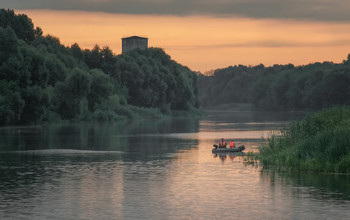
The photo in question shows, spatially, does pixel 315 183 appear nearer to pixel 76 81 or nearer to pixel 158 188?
pixel 158 188

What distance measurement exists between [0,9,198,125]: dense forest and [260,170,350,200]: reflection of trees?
223 ft

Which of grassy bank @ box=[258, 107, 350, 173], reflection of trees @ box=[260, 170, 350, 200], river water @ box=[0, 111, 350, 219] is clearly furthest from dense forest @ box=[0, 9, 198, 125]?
reflection of trees @ box=[260, 170, 350, 200]

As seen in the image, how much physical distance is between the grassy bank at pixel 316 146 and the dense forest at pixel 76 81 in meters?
60.9

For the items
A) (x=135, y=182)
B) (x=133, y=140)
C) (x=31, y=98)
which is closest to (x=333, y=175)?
(x=135, y=182)

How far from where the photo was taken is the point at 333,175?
36250 millimetres

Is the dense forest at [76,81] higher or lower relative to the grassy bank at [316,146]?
higher

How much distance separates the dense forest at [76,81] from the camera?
10325 cm

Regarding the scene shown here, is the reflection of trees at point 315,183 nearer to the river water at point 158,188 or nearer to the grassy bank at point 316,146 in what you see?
the river water at point 158,188

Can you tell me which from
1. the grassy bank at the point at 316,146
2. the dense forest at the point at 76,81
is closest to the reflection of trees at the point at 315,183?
the grassy bank at the point at 316,146

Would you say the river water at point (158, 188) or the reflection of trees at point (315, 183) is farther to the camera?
the reflection of trees at point (315, 183)

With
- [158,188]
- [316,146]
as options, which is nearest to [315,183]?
[316,146]

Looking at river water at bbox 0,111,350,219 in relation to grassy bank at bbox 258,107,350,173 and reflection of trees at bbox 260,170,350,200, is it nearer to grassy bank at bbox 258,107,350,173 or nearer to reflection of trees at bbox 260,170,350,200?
reflection of trees at bbox 260,170,350,200

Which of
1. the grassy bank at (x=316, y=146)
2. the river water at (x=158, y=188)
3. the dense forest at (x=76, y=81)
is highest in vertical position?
the dense forest at (x=76, y=81)

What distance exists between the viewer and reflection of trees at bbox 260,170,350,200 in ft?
96.8
